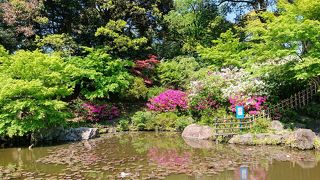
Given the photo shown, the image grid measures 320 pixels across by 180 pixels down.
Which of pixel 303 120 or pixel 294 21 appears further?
pixel 303 120

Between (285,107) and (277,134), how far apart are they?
3139 millimetres

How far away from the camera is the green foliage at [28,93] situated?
13961 mm

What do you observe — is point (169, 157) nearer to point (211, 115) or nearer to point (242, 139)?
point (242, 139)

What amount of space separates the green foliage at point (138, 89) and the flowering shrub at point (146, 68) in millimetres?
762

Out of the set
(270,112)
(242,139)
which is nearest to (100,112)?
(242,139)

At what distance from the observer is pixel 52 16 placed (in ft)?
78.5

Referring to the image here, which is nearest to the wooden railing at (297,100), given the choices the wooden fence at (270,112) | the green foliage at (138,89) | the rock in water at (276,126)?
the wooden fence at (270,112)

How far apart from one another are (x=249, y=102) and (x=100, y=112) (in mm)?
8633

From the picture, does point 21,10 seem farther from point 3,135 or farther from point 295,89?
point 295,89

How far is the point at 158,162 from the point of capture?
1125 cm

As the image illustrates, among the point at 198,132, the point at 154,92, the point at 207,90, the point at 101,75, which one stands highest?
the point at 101,75

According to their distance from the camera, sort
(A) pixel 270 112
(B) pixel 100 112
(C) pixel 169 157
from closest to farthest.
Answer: (C) pixel 169 157 → (A) pixel 270 112 → (B) pixel 100 112

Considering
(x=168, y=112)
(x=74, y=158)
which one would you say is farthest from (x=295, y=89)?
(x=74, y=158)

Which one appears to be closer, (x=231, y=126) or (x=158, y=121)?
(x=231, y=126)
